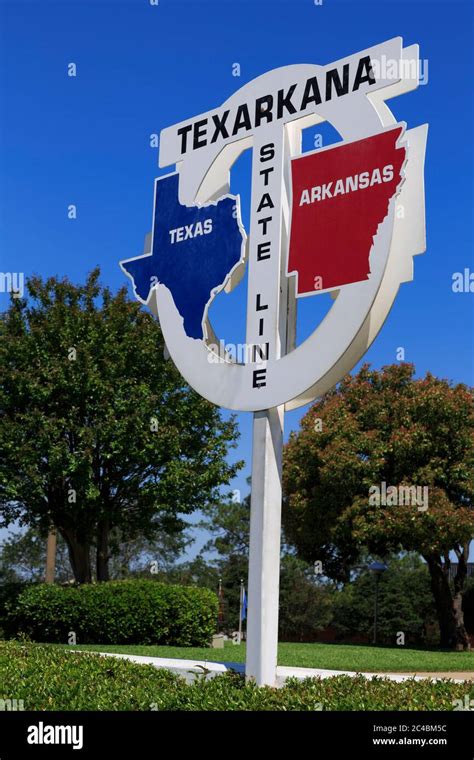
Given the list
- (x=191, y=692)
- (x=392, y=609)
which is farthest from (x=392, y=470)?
(x=191, y=692)

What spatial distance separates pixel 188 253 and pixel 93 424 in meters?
11.5

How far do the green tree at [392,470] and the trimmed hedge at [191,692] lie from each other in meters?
14.2

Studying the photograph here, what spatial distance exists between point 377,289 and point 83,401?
13437mm

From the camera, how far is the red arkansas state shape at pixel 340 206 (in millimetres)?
8062

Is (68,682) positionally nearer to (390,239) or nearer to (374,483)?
(390,239)

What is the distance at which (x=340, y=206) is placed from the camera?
838cm

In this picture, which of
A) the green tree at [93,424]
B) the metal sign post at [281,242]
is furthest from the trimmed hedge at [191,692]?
the green tree at [93,424]

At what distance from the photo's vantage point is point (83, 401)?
20.4 metres

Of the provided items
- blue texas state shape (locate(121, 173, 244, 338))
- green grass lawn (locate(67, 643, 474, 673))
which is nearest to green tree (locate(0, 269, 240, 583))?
green grass lawn (locate(67, 643, 474, 673))

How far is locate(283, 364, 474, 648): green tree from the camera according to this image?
21500 mm

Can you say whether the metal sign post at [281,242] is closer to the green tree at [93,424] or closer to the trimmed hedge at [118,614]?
the trimmed hedge at [118,614]

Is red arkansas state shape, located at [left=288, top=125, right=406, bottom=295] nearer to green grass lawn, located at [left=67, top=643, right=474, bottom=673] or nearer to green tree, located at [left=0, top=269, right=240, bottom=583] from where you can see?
green grass lawn, located at [left=67, top=643, right=474, bottom=673]
